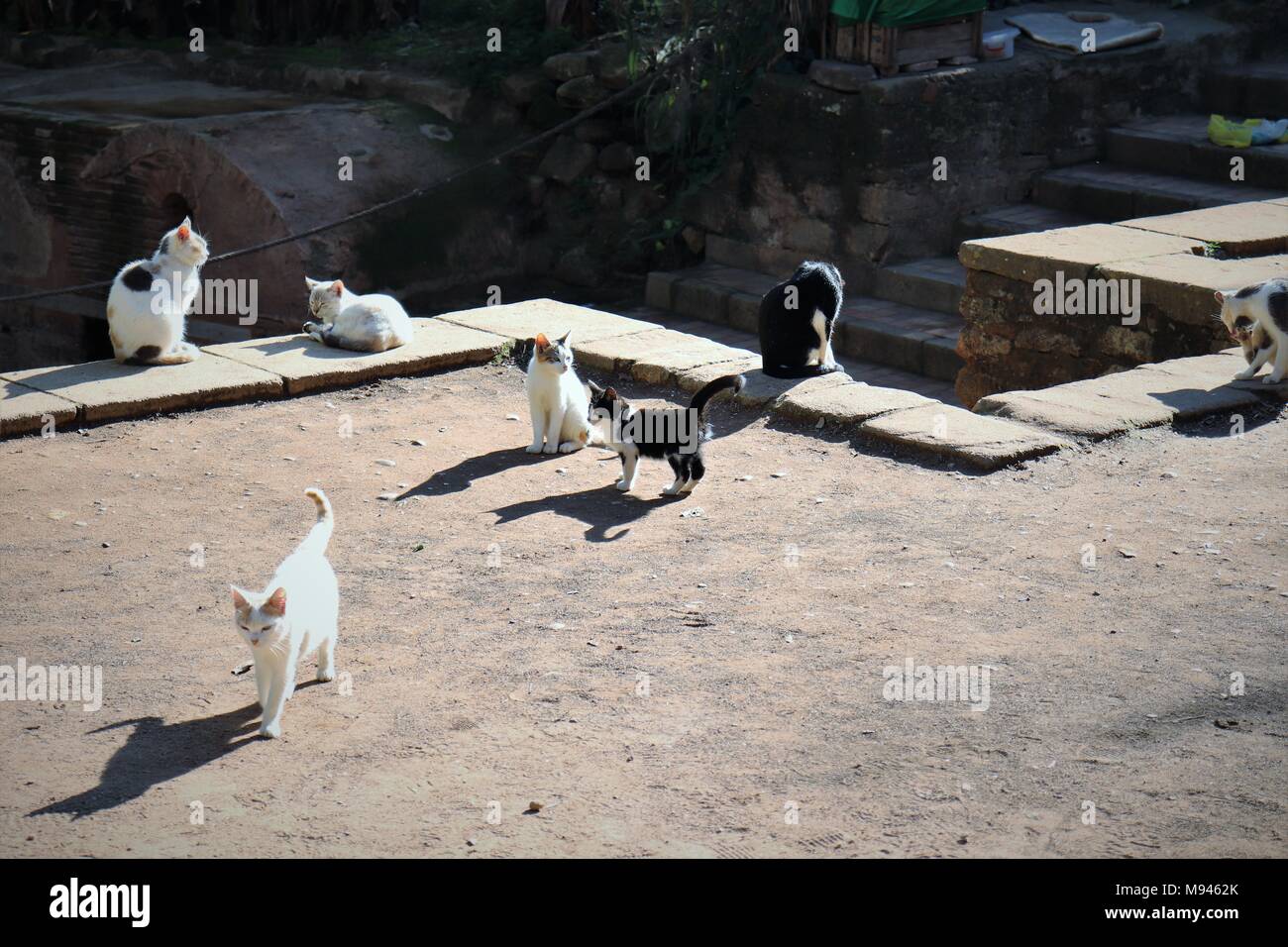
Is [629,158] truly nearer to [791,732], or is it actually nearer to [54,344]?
[54,344]

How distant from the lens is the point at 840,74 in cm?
1120

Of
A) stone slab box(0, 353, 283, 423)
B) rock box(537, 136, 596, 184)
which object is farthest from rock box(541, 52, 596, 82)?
stone slab box(0, 353, 283, 423)

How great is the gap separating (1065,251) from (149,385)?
4.94 metres

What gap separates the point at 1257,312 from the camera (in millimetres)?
6672

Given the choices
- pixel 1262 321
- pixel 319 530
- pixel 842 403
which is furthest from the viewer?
pixel 842 403

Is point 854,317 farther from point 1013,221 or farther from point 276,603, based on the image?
point 276,603

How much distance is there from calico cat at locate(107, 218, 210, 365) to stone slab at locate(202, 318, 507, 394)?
31 cm

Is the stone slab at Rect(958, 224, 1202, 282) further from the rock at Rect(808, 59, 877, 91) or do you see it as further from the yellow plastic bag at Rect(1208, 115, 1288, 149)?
the yellow plastic bag at Rect(1208, 115, 1288, 149)

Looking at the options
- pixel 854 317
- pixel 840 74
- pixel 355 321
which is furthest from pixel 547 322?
pixel 840 74

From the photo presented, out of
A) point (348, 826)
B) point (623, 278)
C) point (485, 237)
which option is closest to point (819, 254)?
point (623, 278)

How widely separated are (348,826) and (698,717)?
1061 mm

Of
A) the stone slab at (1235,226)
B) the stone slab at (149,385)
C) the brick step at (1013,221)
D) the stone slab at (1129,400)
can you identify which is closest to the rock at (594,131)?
the brick step at (1013,221)

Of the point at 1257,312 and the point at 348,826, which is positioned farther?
the point at 1257,312

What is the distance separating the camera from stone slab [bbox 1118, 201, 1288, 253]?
27.4 feet
